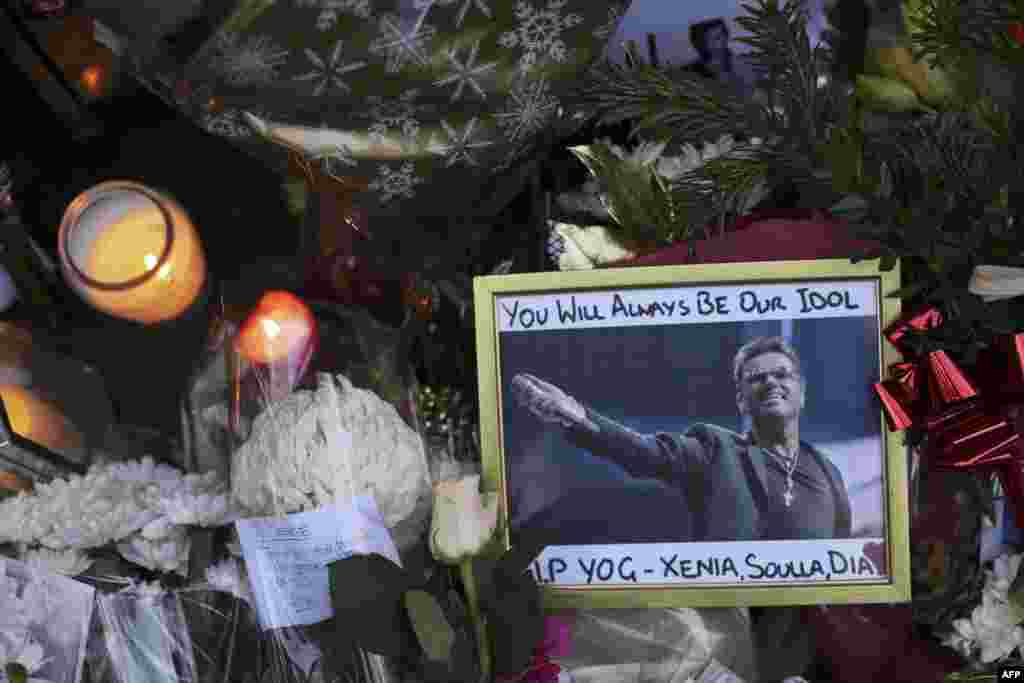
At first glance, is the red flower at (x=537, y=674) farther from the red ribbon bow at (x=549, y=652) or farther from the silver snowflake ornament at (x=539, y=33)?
the silver snowflake ornament at (x=539, y=33)

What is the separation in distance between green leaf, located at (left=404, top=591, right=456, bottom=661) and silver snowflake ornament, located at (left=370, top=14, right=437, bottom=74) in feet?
1.12

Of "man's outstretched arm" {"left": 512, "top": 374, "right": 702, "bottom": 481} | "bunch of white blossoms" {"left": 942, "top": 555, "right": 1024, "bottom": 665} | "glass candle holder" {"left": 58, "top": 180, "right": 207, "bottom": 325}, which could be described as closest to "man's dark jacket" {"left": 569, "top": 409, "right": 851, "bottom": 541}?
"man's outstretched arm" {"left": 512, "top": 374, "right": 702, "bottom": 481}

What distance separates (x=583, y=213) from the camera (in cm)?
82

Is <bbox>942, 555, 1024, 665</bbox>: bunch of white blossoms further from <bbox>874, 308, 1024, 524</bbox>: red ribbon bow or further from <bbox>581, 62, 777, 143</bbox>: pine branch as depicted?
<bbox>581, 62, 777, 143</bbox>: pine branch

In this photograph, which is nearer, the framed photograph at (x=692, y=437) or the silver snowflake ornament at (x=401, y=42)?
the silver snowflake ornament at (x=401, y=42)

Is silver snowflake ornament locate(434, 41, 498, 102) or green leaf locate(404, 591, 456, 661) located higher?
silver snowflake ornament locate(434, 41, 498, 102)

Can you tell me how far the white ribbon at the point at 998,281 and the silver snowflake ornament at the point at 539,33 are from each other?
0.32 metres

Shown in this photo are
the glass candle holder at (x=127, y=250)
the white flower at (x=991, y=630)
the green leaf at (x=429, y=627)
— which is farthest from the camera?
the glass candle holder at (x=127, y=250)

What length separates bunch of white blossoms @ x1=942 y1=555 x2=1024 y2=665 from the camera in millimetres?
734

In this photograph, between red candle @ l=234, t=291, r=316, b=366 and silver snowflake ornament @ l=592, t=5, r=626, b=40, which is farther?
red candle @ l=234, t=291, r=316, b=366

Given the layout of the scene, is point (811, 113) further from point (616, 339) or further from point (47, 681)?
point (47, 681)

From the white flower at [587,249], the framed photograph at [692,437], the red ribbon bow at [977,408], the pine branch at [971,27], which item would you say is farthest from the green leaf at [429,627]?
the pine branch at [971,27]

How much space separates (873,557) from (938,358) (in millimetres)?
167

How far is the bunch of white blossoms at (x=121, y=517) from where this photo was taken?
0.77 metres
